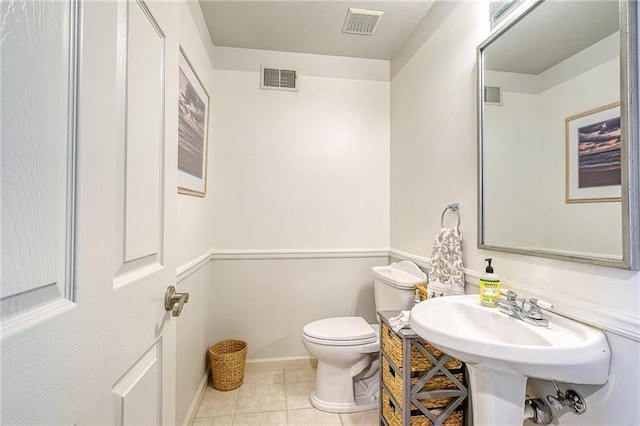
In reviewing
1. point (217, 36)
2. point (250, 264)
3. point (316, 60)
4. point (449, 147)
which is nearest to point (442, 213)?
point (449, 147)

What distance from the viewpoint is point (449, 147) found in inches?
64.1

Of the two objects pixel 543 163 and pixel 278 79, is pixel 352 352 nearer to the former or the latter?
pixel 543 163

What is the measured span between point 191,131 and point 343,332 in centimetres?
147

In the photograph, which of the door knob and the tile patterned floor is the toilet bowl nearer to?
the tile patterned floor

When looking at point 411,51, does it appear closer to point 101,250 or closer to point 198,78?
point 198,78

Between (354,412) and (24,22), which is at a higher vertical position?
(24,22)

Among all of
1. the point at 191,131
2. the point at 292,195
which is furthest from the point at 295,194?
the point at 191,131

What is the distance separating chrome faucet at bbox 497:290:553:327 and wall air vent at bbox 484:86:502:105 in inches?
32.7

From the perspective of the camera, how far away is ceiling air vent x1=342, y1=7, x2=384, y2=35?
6.05 ft

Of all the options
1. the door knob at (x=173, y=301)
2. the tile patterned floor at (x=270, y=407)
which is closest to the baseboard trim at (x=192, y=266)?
the door knob at (x=173, y=301)

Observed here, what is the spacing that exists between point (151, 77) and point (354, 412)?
1.96 metres

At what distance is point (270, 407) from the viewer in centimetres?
181

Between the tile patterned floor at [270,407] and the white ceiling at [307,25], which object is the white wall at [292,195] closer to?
the white ceiling at [307,25]

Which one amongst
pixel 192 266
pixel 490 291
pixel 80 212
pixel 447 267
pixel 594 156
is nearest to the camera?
pixel 80 212
